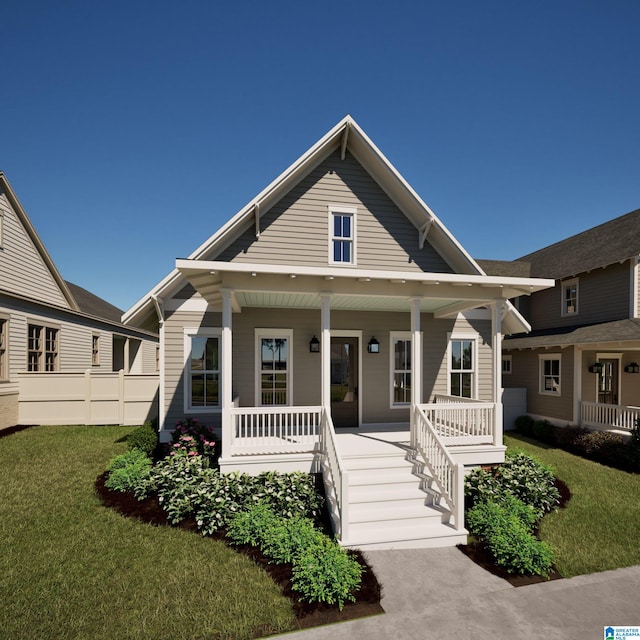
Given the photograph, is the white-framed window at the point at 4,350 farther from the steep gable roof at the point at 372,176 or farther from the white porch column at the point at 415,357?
the white porch column at the point at 415,357

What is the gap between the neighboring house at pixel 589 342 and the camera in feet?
40.9

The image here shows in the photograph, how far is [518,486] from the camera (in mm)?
7332

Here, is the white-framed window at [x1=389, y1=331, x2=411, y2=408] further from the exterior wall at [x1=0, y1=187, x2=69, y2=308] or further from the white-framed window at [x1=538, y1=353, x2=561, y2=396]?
the exterior wall at [x1=0, y1=187, x2=69, y2=308]

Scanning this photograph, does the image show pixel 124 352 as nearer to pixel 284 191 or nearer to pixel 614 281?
pixel 284 191

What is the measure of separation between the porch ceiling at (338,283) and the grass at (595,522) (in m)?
4.48

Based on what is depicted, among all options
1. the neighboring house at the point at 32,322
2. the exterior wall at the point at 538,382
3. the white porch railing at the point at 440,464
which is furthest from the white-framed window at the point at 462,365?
the neighboring house at the point at 32,322

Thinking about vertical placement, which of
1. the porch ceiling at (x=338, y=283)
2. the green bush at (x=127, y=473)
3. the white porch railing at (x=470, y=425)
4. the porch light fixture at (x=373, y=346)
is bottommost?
the green bush at (x=127, y=473)

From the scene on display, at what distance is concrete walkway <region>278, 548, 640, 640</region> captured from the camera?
4039 millimetres

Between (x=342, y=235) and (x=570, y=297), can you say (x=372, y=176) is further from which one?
(x=570, y=297)

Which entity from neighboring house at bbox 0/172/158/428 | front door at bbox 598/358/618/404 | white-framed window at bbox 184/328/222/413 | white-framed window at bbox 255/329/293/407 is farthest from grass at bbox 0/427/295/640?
front door at bbox 598/358/618/404

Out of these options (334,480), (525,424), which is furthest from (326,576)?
(525,424)

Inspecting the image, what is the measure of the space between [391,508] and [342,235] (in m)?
6.76

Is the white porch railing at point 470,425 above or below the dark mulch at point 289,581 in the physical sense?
above

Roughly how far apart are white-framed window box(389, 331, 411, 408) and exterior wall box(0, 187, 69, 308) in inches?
505
